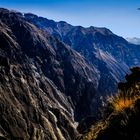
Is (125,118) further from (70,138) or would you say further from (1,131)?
(70,138)

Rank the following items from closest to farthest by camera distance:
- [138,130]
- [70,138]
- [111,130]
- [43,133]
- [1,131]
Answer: [138,130] < [111,130] < [1,131] < [43,133] < [70,138]

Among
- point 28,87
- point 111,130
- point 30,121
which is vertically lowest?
point 30,121

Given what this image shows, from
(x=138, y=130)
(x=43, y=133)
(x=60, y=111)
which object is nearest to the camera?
(x=138, y=130)

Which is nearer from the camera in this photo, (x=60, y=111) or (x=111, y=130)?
(x=111, y=130)

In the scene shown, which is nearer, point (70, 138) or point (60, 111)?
point (70, 138)

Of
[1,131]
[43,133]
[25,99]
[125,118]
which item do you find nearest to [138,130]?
[125,118]

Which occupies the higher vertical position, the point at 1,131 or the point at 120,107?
the point at 120,107

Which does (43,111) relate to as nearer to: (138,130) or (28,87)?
(28,87)

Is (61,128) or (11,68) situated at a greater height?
(11,68)

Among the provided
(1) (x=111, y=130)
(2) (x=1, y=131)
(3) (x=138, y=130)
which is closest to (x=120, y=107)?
(1) (x=111, y=130)
